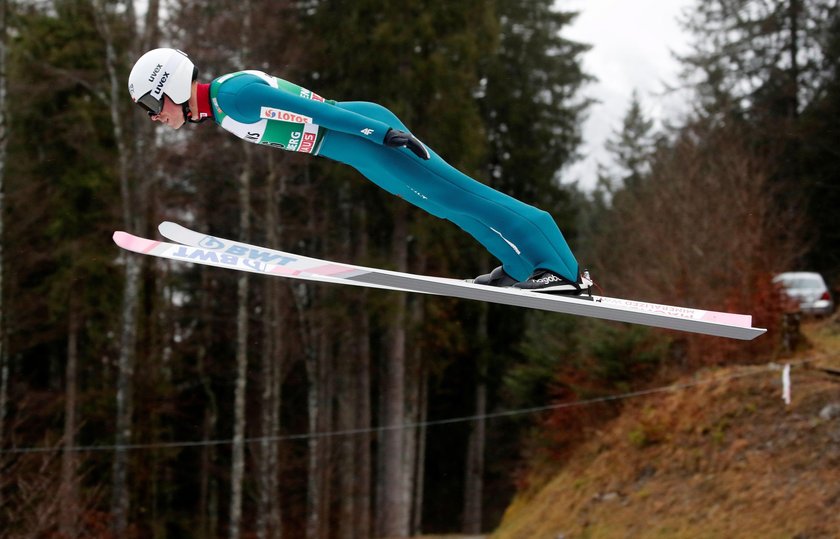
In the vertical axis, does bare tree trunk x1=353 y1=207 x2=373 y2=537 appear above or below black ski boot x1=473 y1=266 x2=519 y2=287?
below

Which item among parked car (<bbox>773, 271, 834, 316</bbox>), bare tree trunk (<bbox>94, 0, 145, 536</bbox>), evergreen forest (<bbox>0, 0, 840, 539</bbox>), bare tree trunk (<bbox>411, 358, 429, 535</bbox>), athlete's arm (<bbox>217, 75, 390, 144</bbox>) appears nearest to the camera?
athlete's arm (<bbox>217, 75, 390, 144</bbox>)

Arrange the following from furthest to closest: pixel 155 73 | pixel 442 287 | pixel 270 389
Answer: pixel 270 389 < pixel 442 287 < pixel 155 73

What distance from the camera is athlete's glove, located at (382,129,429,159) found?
14.2 feet

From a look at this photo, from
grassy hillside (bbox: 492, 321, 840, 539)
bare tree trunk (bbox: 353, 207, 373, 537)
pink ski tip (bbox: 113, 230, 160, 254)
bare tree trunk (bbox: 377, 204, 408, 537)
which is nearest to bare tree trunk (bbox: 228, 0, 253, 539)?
bare tree trunk (bbox: 353, 207, 373, 537)

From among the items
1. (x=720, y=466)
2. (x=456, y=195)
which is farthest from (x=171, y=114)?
(x=720, y=466)

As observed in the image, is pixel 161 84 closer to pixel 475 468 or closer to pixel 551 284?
pixel 551 284

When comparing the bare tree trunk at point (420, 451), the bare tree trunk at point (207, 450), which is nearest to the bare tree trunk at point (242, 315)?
the bare tree trunk at point (420, 451)

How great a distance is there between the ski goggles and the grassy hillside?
5456mm

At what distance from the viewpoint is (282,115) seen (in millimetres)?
4535

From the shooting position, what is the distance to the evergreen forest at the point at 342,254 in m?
13.7

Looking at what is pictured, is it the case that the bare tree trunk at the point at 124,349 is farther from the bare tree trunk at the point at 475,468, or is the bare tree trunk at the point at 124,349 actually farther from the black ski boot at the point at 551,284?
the bare tree trunk at the point at 475,468

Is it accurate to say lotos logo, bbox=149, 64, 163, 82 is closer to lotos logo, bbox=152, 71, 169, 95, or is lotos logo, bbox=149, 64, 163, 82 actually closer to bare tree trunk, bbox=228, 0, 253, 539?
lotos logo, bbox=152, 71, 169, 95

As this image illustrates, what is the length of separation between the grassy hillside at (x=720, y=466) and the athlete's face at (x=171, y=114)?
534 cm

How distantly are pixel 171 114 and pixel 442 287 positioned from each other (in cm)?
160
